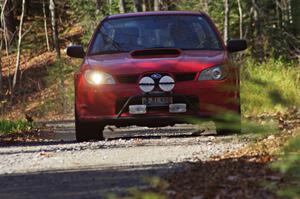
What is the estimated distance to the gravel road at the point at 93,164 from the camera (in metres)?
5.92

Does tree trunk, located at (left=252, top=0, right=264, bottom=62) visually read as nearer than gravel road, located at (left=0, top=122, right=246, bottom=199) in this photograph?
No

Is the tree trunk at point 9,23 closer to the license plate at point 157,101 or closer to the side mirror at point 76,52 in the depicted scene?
the side mirror at point 76,52

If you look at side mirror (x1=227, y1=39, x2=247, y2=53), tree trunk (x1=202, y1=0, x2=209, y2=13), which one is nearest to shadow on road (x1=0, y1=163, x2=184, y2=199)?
side mirror (x1=227, y1=39, x2=247, y2=53)

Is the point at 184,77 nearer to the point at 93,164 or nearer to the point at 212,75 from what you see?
the point at 212,75

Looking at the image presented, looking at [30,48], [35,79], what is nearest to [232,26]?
[35,79]

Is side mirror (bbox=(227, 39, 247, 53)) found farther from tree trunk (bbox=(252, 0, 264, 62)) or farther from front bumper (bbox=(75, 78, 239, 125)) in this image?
tree trunk (bbox=(252, 0, 264, 62))

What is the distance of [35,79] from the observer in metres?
50.6

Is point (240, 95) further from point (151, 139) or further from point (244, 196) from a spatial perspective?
point (151, 139)

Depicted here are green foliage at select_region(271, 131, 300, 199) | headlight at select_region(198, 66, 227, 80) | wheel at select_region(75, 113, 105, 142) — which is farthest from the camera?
wheel at select_region(75, 113, 105, 142)

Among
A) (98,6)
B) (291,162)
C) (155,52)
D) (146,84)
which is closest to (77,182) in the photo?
(291,162)

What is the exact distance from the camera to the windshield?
11266 millimetres

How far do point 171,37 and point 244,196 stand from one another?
6.73 m

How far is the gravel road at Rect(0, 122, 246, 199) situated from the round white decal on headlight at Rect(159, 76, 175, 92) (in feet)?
2.07

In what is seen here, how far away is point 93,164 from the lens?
7543 millimetres
